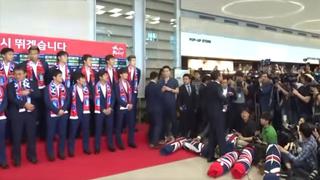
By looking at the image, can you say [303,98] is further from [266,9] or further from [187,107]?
[266,9]

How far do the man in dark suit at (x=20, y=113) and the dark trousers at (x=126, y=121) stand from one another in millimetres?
1377

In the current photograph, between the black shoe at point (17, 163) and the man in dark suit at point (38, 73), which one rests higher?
the man in dark suit at point (38, 73)

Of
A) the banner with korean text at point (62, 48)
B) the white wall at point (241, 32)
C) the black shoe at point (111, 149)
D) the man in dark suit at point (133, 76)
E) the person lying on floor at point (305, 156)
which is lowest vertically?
the black shoe at point (111, 149)

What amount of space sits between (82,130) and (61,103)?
569mm

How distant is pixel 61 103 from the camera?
515 cm

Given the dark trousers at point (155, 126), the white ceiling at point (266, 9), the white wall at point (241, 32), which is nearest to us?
the dark trousers at point (155, 126)

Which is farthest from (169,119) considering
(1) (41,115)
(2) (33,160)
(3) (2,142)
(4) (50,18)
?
(4) (50,18)

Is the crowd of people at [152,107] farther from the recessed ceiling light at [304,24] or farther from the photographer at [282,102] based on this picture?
the recessed ceiling light at [304,24]

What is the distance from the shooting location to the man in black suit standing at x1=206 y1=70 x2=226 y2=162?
17.7ft

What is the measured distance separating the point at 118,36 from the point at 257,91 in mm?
3169

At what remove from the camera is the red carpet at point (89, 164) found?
4.54 m

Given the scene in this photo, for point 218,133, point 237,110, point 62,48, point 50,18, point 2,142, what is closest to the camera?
point 2,142

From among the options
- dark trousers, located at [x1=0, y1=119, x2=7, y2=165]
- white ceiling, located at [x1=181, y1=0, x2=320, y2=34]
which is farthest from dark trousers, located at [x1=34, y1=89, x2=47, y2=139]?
white ceiling, located at [x1=181, y1=0, x2=320, y2=34]

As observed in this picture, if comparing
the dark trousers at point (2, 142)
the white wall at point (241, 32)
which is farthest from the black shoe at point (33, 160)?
the white wall at point (241, 32)
